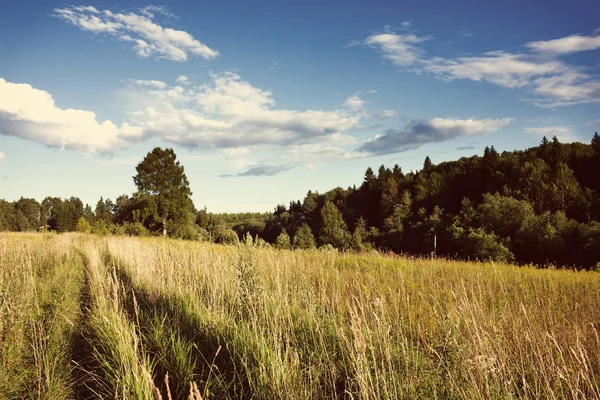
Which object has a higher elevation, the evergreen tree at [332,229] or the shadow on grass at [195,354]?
the shadow on grass at [195,354]

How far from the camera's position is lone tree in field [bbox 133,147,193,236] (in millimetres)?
30984

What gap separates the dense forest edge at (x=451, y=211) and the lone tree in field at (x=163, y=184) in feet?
0.32

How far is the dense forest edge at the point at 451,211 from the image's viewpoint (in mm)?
31203

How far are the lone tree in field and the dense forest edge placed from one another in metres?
0.10

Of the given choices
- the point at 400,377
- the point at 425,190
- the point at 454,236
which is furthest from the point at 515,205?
the point at 400,377

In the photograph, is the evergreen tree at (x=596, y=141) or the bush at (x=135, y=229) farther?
the evergreen tree at (x=596, y=141)

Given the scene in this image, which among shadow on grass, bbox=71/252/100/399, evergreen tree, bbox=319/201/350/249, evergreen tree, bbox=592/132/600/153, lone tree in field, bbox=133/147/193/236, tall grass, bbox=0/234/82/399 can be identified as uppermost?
evergreen tree, bbox=592/132/600/153

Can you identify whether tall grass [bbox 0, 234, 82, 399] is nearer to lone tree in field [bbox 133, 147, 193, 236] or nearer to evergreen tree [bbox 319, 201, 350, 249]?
lone tree in field [bbox 133, 147, 193, 236]

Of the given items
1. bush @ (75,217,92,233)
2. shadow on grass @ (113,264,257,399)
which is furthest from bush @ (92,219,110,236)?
shadow on grass @ (113,264,257,399)

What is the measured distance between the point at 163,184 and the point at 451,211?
161 ft

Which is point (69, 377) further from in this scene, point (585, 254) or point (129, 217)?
point (585, 254)

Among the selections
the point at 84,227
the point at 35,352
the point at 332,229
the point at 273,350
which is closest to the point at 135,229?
the point at 84,227

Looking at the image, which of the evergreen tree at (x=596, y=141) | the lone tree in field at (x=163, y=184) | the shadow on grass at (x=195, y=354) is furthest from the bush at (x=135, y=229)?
the evergreen tree at (x=596, y=141)

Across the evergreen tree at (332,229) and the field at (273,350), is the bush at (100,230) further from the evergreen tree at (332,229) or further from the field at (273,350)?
the evergreen tree at (332,229)
